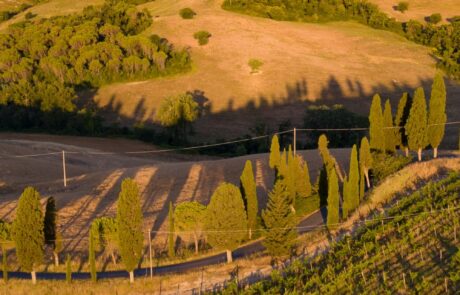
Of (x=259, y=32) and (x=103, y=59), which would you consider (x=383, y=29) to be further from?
(x=103, y=59)

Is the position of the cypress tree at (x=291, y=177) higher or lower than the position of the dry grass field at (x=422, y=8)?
lower

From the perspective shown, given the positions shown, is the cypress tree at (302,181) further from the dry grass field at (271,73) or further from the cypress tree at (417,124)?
the dry grass field at (271,73)

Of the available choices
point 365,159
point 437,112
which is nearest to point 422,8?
point 437,112

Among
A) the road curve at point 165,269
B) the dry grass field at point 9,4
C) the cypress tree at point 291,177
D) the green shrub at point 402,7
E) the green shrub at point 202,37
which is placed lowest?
the road curve at point 165,269

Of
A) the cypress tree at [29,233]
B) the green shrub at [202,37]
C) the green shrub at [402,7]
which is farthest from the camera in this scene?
the green shrub at [402,7]

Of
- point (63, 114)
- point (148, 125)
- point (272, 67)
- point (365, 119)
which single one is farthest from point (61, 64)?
point (365, 119)

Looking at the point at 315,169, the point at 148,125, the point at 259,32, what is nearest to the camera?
the point at 315,169

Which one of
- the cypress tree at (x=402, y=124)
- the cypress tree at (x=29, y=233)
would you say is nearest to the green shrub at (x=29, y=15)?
the cypress tree at (x=402, y=124)
